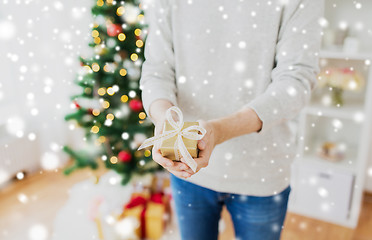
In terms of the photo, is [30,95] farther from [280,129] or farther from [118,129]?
[280,129]

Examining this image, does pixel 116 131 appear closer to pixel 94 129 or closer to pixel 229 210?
pixel 94 129

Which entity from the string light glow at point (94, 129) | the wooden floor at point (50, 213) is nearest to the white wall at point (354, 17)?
the wooden floor at point (50, 213)

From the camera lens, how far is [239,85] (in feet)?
2.59

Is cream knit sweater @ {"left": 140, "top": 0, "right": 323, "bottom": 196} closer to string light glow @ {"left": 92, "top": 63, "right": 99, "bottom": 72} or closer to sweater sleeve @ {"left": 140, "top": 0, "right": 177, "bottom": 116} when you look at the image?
sweater sleeve @ {"left": 140, "top": 0, "right": 177, "bottom": 116}

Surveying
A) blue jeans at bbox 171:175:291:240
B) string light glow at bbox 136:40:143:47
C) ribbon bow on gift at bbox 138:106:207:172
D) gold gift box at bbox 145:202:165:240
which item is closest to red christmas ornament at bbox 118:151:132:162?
gold gift box at bbox 145:202:165:240

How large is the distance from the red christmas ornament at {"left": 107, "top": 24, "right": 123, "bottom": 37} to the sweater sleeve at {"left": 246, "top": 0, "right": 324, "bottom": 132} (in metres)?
1.01

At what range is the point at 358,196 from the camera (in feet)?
6.02

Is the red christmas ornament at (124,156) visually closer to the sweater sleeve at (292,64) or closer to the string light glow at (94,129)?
the string light glow at (94,129)

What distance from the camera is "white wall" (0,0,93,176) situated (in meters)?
2.24

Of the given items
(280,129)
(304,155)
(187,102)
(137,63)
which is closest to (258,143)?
(280,129)

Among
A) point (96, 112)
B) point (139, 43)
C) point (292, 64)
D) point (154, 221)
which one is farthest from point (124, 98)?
point (292, 64)

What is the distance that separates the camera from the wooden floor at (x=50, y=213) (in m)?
1.79

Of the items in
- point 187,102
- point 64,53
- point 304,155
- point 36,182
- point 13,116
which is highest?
point 187,102

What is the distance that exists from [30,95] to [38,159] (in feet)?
1.68
